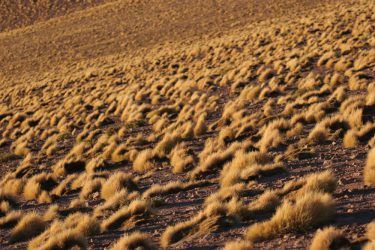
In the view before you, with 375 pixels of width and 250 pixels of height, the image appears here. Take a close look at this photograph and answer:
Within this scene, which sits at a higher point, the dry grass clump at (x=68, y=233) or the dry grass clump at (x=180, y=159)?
the dry grass clump at (x=180, y=159)

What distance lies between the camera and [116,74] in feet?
131

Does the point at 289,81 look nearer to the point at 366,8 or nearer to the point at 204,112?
the point at 204,112

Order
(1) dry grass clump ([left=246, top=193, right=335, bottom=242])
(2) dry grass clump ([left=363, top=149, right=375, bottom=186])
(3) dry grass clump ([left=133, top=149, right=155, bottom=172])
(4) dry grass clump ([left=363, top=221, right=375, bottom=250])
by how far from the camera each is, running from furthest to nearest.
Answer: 1. (3) dry grass clump ([left=133, top=149, right=155, bottom=172])
2. (2) dry grass clump ([left=363, top=149, right=375, bottom=186])
3. (1) dry grass clump ([left=246, top=193, right=335, bottom=242])
4. (4) dry grass clump ([left=363, top=221, right=375, bottom=250])

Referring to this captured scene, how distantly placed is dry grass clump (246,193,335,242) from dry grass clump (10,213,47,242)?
14.5 feet

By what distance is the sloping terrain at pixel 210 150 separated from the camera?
293 inches

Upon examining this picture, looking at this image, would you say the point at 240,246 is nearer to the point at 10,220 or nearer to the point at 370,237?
the point at 370,237

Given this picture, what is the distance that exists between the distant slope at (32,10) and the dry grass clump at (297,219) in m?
83.1

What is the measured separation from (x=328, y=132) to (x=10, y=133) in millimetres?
17820

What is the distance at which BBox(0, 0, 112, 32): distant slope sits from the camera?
8538cm

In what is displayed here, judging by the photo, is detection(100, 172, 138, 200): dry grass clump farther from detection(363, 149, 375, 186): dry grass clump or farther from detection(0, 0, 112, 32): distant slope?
detection(0, 0, 112, 32): distant slope

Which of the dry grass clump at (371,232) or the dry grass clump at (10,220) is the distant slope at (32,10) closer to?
the dry grass clump at (10,220)

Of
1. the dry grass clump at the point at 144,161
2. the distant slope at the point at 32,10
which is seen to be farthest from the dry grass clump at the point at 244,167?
the distant slope at the point at 32,10

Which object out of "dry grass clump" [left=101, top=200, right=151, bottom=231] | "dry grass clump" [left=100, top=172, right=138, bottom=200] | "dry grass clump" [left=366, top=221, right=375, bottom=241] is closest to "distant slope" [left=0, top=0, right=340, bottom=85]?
"dry grass clump" [left=100, top=172, right=138, bottom=200]

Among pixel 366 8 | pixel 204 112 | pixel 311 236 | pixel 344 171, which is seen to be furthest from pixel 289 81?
pixel 366 8
